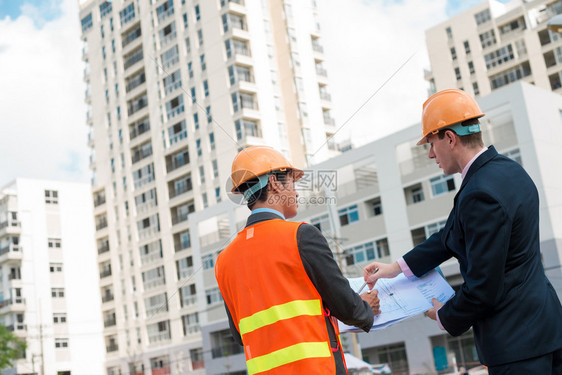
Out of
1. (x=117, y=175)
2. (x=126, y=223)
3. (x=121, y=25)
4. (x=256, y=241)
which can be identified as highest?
(x=121, y=25)

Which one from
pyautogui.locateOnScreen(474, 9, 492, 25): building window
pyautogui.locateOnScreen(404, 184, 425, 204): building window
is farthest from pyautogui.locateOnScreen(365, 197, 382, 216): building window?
pyautogui.locateOnScreen(474, 9, 492, 25): building window

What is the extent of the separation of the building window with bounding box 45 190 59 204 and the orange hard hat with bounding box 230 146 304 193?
68645 millimetres

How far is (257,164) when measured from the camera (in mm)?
3258

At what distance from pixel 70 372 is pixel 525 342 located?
68.3 meters

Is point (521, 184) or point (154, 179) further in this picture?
point (154, 179)

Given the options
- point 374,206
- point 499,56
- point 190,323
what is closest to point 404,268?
point 374,206

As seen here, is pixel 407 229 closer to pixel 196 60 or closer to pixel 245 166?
pixel 196 60

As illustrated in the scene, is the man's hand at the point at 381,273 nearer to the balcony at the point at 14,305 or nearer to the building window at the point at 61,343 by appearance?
the balcony at the point at 14,305

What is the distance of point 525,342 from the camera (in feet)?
8.17

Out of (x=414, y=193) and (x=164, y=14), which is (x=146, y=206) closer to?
(x=164, y=14)

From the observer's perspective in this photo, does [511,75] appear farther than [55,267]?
No

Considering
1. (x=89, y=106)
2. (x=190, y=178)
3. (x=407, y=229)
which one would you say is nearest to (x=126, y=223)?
(x=190, y=178)

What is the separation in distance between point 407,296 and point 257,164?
39.2 inches

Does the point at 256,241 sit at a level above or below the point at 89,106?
below
